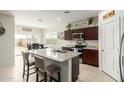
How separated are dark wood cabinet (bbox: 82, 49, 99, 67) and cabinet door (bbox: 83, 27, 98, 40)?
0.70 m

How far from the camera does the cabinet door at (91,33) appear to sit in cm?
468

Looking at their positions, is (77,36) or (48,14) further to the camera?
(77,36)

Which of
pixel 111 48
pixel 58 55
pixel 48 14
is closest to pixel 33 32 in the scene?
pixel 48 14

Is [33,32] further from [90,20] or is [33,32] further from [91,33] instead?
[91,33]

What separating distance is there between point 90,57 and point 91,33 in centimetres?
123

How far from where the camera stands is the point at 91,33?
4.88 m

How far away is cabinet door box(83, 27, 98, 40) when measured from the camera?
4.68 meters

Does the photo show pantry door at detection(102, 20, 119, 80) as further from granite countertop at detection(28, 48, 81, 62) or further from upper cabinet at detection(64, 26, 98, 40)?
granite countertop at detection(28, 48, 81, 62)

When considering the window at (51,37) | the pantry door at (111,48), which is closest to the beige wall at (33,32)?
the window at (51,37)

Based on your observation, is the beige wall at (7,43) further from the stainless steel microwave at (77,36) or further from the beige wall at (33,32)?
the stainless steel microwave at (77,36)

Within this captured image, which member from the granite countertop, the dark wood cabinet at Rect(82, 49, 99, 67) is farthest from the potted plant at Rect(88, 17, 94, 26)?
the granite countertop
